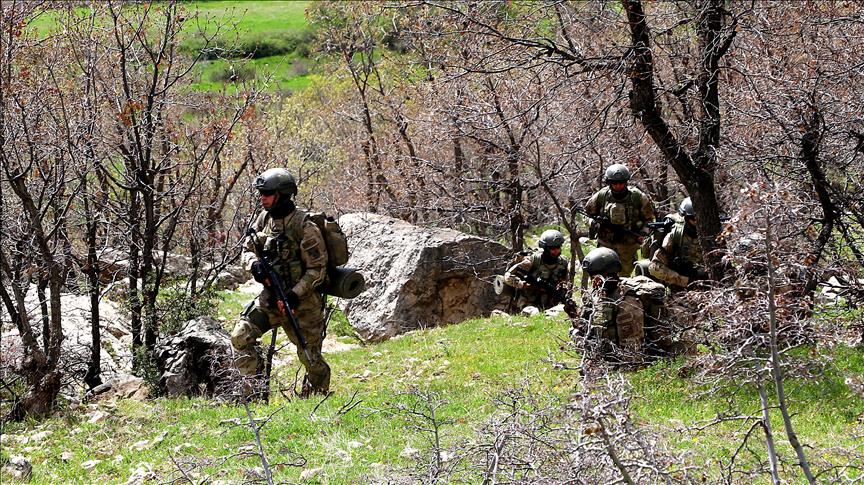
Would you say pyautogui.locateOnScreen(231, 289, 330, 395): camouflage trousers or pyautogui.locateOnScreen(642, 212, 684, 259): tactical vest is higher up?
pyautogui.locateOnScreen(642, 212, 684, 259): tactical vest

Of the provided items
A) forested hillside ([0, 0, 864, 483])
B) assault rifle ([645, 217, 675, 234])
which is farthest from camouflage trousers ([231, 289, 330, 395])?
assault rifle ([645, 217, 675, 234])

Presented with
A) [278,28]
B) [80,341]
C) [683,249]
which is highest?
[278,28]

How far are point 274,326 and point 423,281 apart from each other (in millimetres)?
5879

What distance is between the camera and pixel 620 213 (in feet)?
39.4

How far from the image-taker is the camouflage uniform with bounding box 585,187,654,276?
1204 cm

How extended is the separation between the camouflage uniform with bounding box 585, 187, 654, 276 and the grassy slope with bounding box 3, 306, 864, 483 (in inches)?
78.6

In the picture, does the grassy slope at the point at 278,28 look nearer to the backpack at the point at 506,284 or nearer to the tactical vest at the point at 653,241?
the backpack at the point at 506,284

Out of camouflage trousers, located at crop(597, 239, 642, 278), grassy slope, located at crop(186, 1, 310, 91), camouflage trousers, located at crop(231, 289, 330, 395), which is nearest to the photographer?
camouflage trousers, located at crop(231, 289, 330, 395)

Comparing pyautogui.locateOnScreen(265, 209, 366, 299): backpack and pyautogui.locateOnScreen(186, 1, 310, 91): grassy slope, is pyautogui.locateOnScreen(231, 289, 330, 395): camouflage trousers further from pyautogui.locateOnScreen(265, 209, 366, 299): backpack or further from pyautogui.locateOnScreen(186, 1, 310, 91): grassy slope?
pyautogui.locateOnScreen(186, 1, 310, 91): grassy slope

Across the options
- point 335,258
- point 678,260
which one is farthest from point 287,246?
point 678,260

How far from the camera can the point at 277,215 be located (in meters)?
9.12

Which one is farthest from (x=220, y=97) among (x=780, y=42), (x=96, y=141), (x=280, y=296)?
(x=780, y=42)

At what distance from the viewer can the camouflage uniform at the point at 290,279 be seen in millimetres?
8984

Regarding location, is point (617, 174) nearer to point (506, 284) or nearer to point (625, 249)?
point (625, 249)
